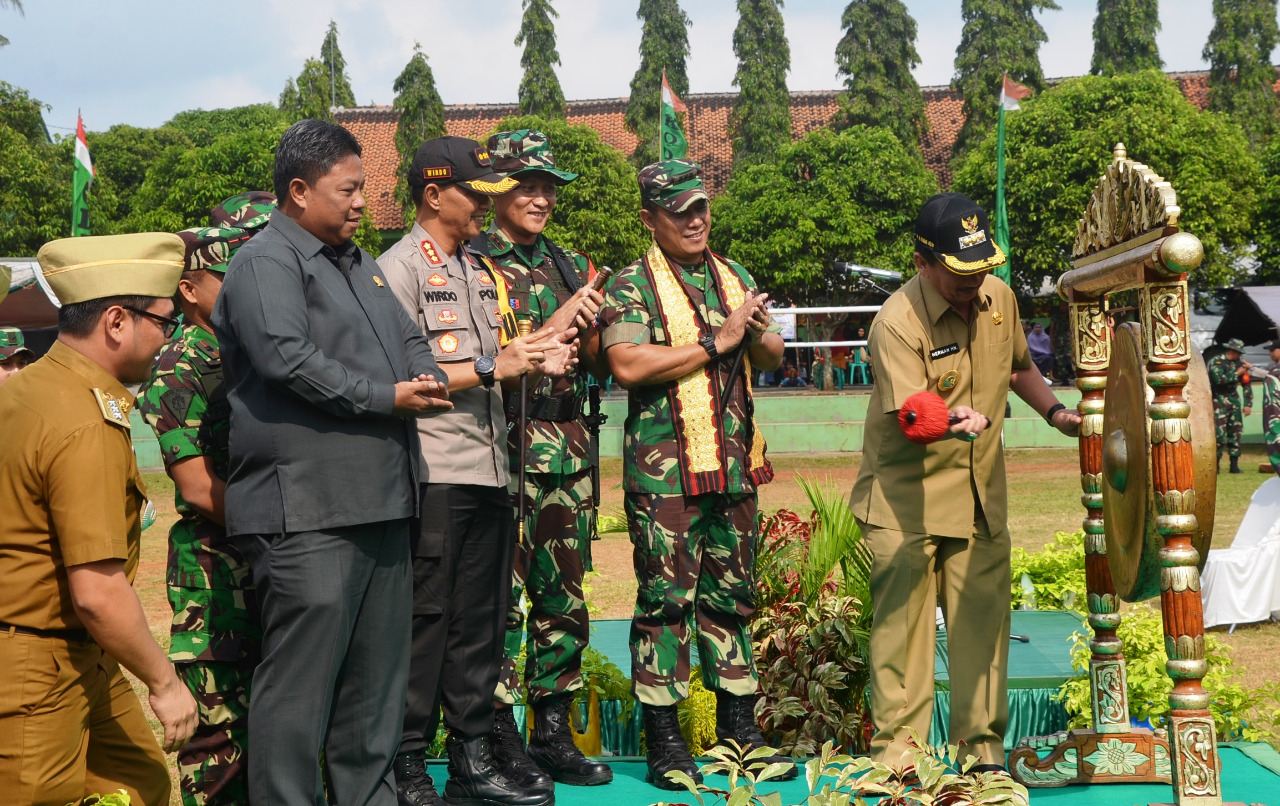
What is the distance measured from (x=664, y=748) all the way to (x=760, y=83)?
118ft

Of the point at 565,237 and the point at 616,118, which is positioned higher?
the point at 616,118

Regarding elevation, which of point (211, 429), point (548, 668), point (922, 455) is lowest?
point (548, 668)

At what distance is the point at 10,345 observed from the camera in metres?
8.05

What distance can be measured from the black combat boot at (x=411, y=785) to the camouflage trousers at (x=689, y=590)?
Answer: 2.74 feet

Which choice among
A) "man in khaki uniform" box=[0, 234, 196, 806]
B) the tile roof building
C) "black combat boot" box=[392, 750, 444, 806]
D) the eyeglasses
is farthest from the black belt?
the tile roof building

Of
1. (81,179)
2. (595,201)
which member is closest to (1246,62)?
(595,201)

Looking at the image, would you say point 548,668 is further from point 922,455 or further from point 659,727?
point 922,455

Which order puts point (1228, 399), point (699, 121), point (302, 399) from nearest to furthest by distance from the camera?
point (302, 399) < point (1228, 399) < point (699, 121)

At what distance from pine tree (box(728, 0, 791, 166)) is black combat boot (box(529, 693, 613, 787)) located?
108 ft

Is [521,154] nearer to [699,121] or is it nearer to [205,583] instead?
[205,583]

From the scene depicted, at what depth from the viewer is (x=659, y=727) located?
13.9ft

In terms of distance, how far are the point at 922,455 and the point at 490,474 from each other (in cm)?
145

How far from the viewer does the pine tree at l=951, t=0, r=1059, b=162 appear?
36.7 meters

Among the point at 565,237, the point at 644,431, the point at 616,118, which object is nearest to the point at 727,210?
the point at 565,237
